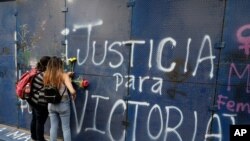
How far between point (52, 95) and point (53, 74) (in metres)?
0.30

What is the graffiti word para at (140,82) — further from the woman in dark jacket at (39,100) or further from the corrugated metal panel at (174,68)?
the woman in dark jacket at (39,100)

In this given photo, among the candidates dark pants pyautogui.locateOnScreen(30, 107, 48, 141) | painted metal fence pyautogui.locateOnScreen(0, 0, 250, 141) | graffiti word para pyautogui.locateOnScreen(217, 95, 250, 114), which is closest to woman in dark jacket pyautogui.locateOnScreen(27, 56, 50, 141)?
dark pants pyautogui.locateOnScreen(30, 107, 48, 141)

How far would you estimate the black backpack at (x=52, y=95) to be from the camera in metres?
4.30

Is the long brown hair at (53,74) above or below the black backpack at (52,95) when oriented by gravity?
above

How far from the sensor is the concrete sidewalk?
5291mm

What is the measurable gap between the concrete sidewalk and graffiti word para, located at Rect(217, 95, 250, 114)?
3041mm

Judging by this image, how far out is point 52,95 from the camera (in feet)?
14.1

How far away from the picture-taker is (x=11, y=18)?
5754 mm

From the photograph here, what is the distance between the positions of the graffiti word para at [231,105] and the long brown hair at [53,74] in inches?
85.5

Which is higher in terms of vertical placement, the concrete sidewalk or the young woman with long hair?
the young woman with long hair

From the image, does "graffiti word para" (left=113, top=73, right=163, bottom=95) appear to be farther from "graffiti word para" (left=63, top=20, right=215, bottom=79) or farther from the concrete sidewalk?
the concrete sidewalk

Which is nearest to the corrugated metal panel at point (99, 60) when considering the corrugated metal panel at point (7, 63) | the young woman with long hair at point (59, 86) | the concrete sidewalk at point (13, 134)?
the young woman with long hair at point (59, 86)

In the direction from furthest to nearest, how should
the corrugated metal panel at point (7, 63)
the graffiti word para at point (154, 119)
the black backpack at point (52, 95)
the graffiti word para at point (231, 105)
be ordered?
the corrugated metal panel at point (7, 63) → the black backpack at point (52, 95) → the graffiti word para at point (154, 119) → the graffiti word para at point (231, 105)

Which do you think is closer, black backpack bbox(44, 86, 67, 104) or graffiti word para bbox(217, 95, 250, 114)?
graffiti word para bbox(217, 95, 250, 114)
